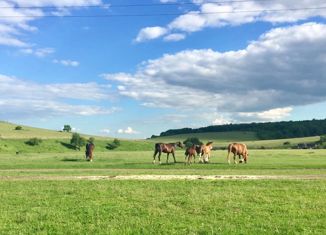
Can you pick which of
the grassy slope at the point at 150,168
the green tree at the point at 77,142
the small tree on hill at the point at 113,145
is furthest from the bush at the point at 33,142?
the grassy slope at the point at 150,168

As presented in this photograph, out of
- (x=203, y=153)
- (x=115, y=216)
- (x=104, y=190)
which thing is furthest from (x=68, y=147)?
(x=115, y=216)

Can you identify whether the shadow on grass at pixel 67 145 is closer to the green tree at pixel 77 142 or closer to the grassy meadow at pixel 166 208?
the green tree at pixel 77 142

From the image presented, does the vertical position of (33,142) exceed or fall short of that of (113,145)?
it exceeds it

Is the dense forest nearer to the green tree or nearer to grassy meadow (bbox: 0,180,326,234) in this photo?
the green tree

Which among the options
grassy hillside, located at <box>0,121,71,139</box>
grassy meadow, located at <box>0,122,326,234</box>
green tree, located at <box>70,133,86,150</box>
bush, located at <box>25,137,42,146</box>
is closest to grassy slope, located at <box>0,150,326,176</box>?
grassy meadow, located at <box>0,122,326,234</box>

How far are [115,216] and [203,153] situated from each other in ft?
114

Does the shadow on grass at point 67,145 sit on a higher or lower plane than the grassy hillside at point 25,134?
lower

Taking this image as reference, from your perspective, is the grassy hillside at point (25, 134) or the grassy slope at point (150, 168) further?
the grassy hillside at point (25, 134)

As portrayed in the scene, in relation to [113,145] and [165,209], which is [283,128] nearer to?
[113,145]

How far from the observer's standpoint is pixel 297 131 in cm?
14812

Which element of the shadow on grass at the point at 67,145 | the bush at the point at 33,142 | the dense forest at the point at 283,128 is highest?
the dense forest at the point at 283,128

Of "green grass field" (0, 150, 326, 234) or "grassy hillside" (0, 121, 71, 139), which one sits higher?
"grassy hillside" (0, 121, 71, 139)

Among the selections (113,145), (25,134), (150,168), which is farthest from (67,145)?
(150,168)

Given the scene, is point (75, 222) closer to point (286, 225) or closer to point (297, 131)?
point (286, 225)
